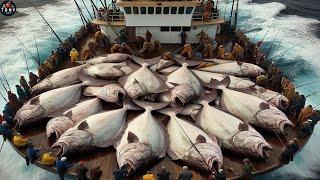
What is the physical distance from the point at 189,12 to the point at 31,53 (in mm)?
15594

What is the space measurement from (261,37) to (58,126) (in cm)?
2436

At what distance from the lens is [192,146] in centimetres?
1325

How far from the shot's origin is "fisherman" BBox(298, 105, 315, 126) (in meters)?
15.0

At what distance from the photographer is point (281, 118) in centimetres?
1475

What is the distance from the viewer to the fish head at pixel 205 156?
1251 cm

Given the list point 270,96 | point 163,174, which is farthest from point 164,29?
point 163,174

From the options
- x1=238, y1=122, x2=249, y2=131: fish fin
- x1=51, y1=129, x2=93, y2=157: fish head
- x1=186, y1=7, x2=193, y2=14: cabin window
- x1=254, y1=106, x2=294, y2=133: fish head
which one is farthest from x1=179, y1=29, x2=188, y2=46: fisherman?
x1=51, y1=129, x2=93, y2=157: fish head

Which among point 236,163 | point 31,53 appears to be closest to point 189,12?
point 236,163

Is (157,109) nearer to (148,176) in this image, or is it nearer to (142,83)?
(142,83)

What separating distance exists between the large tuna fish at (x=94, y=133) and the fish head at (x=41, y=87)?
3994mm

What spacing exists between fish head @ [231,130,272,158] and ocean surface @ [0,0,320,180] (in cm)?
346

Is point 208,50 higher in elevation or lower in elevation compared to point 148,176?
higher

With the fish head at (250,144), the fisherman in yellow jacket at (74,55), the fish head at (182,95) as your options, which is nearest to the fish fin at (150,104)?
the fish head at (182,95)

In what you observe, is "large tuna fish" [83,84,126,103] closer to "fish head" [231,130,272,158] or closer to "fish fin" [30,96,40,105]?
"fish fin" [30,96,40,105]
